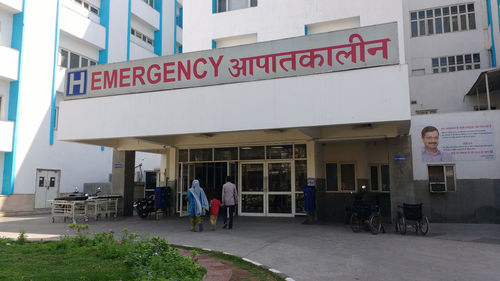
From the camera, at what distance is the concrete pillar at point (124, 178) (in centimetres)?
1589

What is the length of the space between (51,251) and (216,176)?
33.0ft

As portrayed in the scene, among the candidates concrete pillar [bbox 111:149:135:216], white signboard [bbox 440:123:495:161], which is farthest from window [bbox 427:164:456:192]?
concrete pillar [bbox 111:149:135:216]

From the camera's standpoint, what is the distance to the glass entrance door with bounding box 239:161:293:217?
14.3 meters

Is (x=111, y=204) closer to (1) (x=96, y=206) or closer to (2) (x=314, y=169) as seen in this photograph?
(1) (x=96, y=206)

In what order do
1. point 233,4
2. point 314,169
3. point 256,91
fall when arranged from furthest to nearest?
point 233,4 → point 314,169 → point 256,91

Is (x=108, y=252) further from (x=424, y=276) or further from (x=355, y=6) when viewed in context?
(x=355, y=6)

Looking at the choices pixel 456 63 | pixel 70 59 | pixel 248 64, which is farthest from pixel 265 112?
pixel 70 59

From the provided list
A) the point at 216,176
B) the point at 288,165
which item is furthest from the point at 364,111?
the point at 216,176

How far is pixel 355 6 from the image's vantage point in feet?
51.7

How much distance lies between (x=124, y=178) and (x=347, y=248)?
10.7 metres

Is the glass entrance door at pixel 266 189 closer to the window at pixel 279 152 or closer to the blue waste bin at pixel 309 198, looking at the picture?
the window at pixel 279 152

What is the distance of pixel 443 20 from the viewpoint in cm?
2148

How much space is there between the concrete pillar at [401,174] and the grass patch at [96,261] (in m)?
8.21

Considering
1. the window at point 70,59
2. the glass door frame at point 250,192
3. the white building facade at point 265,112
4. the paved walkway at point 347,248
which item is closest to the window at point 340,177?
the white building facade at point 265,112
